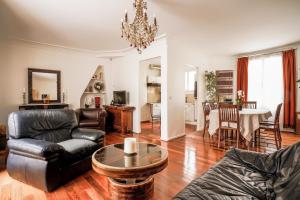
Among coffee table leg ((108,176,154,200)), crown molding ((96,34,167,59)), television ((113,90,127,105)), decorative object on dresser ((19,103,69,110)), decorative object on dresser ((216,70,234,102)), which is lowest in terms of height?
coffee table leg ((108,176,154,200))

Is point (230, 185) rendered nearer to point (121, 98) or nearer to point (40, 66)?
point (121, 98)

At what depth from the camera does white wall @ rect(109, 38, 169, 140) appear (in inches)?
173

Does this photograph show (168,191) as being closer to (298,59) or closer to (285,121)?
(285,121)

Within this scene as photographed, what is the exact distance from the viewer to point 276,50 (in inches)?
211

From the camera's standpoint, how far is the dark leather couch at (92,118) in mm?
4590

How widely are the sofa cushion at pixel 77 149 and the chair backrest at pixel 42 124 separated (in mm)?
368

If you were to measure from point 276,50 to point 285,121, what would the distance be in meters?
2.16

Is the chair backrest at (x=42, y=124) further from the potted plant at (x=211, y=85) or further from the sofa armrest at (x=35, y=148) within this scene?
the potted plant at (x=211, y=85)

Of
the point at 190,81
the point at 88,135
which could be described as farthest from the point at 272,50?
the point at 88,135

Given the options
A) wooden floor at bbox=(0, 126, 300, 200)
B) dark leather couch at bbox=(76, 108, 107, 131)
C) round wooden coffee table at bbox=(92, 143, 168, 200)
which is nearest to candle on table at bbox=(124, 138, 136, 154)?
round wooden coffee table at bbox=(92, 143, 168, 200)

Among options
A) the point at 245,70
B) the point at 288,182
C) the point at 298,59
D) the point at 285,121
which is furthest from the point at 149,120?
the point at 288,182

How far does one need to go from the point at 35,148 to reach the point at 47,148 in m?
0.16

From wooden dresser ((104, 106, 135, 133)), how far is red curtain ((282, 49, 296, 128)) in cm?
454

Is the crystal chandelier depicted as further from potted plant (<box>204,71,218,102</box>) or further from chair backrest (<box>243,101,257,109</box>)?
potted plant (<box>204,71,218,102</box>)
